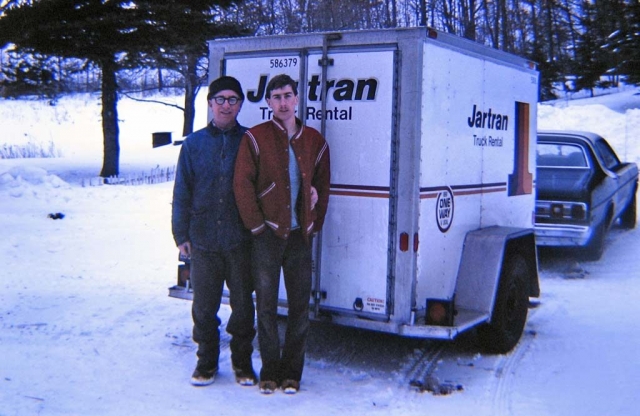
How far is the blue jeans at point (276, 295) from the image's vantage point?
5211mm

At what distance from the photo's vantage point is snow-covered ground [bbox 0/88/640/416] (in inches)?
200

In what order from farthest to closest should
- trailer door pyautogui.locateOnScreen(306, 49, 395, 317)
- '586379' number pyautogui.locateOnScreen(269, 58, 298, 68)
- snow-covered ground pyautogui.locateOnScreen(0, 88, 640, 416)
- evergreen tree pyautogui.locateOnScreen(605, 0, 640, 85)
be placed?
evergreen tree pyautogui.locateOnScreen(605, 0, 640, 85) < '586379' number pyautogui.locateOnScreen(269, 58, 298, 68) < trailer door pyautogui.locateOnScreen(306, 49, 395, 317) < snow-covered ground pyautogui.locateOnScreen(0, 88, 640, 416)

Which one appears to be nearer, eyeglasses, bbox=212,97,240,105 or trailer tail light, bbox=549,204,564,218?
eyeglasses, bbox=212,97,240,105

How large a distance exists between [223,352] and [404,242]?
1886 millimetres

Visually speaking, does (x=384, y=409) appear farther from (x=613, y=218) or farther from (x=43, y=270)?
(x=613, y=218)

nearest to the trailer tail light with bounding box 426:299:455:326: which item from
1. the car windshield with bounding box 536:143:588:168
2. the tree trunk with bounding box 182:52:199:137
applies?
the car windshield with bounding box 536:143:588:168

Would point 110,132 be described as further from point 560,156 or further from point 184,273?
point 184,273

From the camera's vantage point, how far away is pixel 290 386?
5246mm

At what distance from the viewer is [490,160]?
6.64 metres

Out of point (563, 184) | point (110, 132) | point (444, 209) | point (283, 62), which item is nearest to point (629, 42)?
point (110, 132)

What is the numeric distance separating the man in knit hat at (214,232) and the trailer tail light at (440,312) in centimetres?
129

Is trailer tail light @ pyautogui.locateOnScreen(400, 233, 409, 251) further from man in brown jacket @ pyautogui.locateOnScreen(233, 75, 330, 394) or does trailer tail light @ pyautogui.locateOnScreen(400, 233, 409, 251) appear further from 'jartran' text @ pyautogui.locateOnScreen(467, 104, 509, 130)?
'jartran' text @ pyautogui.locateOnScreen(467, 104, 509, 130)

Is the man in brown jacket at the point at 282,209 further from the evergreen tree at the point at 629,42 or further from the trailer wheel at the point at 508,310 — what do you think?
the evergreen tree at the point at 629,42

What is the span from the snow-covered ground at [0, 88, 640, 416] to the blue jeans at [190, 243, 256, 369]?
258mm
